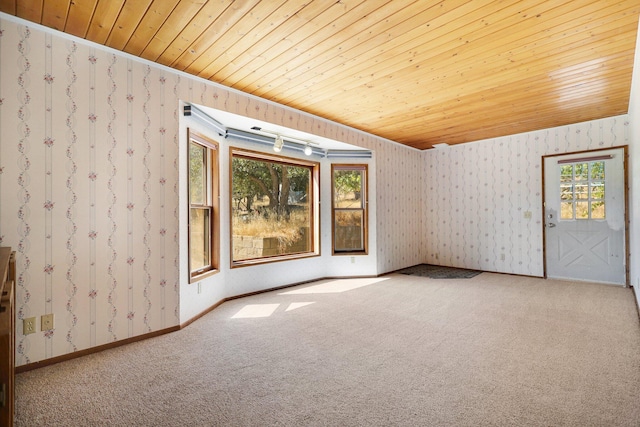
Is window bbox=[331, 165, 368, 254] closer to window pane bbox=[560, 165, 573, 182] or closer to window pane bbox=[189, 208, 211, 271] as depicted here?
window pane bbox=[189, 208, 211, 271]

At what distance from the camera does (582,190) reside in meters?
5.05

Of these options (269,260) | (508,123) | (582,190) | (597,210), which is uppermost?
(508,123)

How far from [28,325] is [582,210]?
6.75 meters

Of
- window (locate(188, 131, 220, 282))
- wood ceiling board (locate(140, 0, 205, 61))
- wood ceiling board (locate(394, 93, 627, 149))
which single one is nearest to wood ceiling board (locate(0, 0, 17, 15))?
wood ceiling board (locate(140, 0, 205, 61))

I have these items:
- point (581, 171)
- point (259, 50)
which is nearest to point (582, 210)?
point (581, 171)

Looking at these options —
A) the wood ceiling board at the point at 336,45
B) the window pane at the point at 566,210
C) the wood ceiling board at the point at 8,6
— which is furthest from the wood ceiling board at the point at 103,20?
the window pane at the point at 566,210

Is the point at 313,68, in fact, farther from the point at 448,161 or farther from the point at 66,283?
the point at 448,161

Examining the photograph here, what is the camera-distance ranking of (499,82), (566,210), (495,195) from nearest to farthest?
(499,82), (566,210), (495,195)

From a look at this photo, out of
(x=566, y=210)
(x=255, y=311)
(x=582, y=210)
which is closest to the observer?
(x=255, y=311)

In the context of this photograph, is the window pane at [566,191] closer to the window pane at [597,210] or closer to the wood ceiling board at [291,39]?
the window pane at [597,210]

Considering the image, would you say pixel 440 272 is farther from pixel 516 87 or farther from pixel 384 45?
pixel 384 45

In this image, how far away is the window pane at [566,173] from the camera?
203 inches

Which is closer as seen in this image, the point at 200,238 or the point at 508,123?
the point at 200,238

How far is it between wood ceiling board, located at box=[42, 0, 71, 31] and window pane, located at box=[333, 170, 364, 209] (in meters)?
3.97
